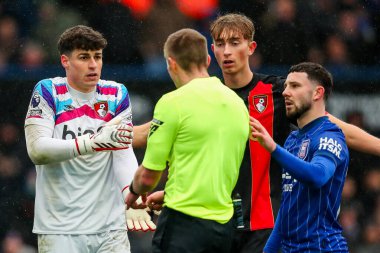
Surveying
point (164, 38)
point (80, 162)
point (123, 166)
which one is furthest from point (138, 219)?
point (164, 38)

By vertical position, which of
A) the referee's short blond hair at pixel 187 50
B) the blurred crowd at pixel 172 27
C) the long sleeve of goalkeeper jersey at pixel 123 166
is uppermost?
the blurred crowd at pixel 172 27

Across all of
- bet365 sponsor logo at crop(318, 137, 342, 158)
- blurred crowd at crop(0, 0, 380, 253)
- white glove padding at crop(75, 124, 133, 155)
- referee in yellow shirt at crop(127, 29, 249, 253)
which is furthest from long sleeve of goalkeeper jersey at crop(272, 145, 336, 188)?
blurred crowd at crop(0, 0, 380, 253)

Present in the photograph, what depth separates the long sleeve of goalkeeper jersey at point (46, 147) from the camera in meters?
5.50

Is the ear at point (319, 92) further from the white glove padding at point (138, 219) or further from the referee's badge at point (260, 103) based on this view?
the white glove padding at point (138, 219)

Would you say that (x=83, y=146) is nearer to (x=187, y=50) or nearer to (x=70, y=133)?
(x=70, y=133)

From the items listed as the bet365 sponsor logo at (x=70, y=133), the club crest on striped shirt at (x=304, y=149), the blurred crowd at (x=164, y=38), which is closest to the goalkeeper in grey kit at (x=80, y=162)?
the bet365 sponsor logo at (x=70, y=133)

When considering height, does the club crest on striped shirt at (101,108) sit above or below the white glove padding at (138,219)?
above

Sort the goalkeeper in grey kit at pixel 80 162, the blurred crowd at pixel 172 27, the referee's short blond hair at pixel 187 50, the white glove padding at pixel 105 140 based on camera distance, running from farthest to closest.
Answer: the blurred crowd at pixel 172 27
the goalkeeper in grey kit at pixel 80 162
the white glove padding at pixel 105 140
the referee's short blond hair at pixel 187 50

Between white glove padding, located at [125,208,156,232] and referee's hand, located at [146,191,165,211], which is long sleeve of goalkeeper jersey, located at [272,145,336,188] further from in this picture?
white glove padding, located at [125,208,156,232]

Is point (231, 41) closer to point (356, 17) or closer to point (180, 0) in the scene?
point (180, 0)

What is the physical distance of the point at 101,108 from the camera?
5.79 meters

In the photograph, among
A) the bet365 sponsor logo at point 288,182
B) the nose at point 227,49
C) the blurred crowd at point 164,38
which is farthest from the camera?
the blurred crowd at point 164,38

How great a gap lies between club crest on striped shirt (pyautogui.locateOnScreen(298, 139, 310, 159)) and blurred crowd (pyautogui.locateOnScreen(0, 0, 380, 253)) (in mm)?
3426

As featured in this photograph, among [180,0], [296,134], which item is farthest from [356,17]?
[296,134]
